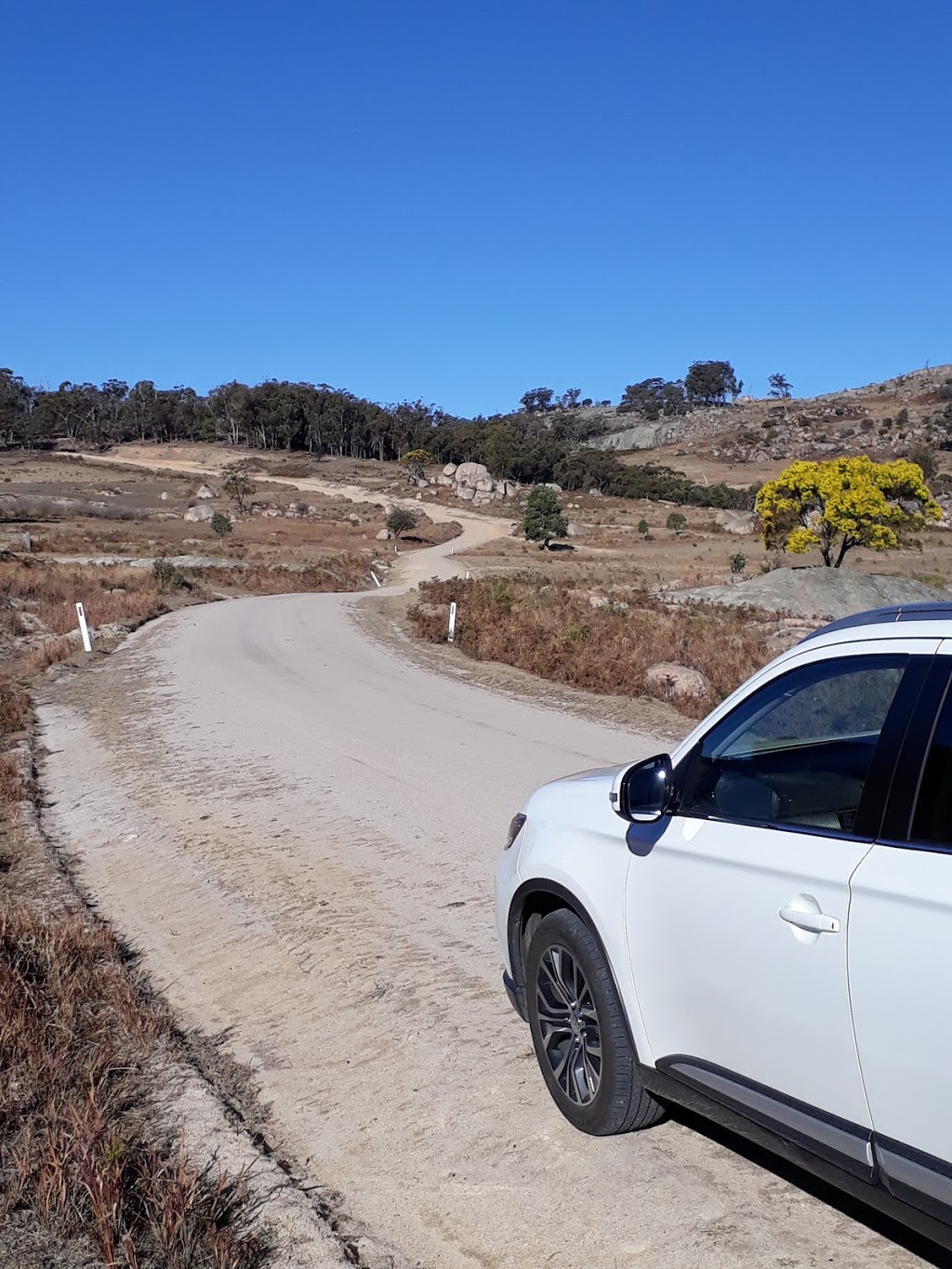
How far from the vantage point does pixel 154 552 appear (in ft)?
181

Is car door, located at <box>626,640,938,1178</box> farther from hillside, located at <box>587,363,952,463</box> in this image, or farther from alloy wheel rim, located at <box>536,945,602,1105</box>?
hillside, located at <box>587,363,952,463</box>

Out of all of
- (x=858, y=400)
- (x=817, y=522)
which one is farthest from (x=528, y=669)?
(x=858, y=400)

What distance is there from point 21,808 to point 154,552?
156 ft

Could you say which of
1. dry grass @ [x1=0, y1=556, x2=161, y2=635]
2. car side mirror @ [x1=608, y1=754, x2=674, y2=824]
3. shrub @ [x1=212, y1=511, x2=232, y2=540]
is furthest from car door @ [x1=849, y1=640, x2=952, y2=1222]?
shrub @ [x1=212, y1=511, x2=232, y2=540]

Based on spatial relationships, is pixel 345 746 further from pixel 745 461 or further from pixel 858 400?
pixel 858 400

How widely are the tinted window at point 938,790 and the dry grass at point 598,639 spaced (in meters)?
10.5

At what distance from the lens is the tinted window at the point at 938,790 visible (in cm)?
272

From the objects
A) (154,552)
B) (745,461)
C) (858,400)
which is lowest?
(154,552)

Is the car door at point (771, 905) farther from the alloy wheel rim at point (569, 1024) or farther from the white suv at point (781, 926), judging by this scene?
the alloy wheel rim at point (569, 1024)

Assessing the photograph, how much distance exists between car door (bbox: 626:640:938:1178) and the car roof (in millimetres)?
49

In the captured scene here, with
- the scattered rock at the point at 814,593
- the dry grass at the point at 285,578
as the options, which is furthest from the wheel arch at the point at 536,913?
the dry grass at the point at 285,578

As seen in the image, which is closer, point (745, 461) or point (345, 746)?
point (345, 746)

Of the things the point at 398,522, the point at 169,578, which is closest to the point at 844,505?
the point at 169,578

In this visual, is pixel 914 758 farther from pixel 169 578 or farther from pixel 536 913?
pixel 169 578
